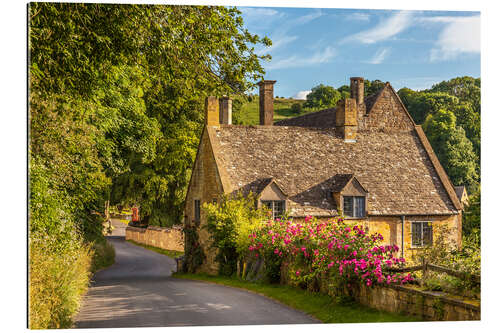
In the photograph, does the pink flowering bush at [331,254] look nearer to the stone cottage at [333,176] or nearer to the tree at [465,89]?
the tree at [465,89]

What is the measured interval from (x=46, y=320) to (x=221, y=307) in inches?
148

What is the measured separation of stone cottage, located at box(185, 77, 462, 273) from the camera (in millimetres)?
21656

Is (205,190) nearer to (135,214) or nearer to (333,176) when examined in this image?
(333,176)

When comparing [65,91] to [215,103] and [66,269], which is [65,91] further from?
[215,103]

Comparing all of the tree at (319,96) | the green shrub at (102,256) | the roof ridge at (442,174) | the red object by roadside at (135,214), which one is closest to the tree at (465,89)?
the tree at (319,96)

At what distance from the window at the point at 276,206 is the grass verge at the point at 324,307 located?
5747 mm

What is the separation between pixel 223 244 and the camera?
1956 centimetres

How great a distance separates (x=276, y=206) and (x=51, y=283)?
12122mm

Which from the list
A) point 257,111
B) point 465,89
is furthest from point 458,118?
point 257,111

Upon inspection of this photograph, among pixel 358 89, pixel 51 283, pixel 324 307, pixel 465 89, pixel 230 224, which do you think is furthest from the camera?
pixel 358 89

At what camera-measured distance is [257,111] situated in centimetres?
3092

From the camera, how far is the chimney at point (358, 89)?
30.3m
